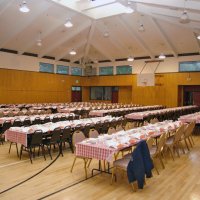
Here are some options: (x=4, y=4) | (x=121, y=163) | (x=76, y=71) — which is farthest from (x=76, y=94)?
(x=121, y=163)

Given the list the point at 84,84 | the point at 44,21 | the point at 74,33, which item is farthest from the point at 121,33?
the point at 84,84

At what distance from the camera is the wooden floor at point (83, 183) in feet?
15.6

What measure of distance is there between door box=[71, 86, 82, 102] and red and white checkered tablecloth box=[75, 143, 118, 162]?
20.7 m

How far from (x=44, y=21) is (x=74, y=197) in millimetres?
13458

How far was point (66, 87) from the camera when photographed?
81.9 feet

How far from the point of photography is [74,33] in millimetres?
17969

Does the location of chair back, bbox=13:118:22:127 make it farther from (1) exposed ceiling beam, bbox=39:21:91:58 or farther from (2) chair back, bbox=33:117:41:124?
(1) exposed ceiling beam, bbox=39:21:91:58

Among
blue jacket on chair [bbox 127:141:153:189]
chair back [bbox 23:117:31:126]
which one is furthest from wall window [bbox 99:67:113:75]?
blue jacket on chair [bbox 127:141:153:189]

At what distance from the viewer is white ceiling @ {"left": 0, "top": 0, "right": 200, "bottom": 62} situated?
43.1ft

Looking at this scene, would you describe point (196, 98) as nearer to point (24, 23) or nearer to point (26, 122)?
point (24, 23)

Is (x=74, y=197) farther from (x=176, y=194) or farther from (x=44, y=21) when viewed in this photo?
(x=44, y=21)

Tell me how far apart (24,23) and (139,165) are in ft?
42.5

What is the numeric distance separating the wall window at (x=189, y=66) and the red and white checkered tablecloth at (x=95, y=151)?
1691 centimetres

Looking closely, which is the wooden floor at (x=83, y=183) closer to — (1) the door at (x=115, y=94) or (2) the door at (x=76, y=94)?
(1) the door at (x=115, y=94)
